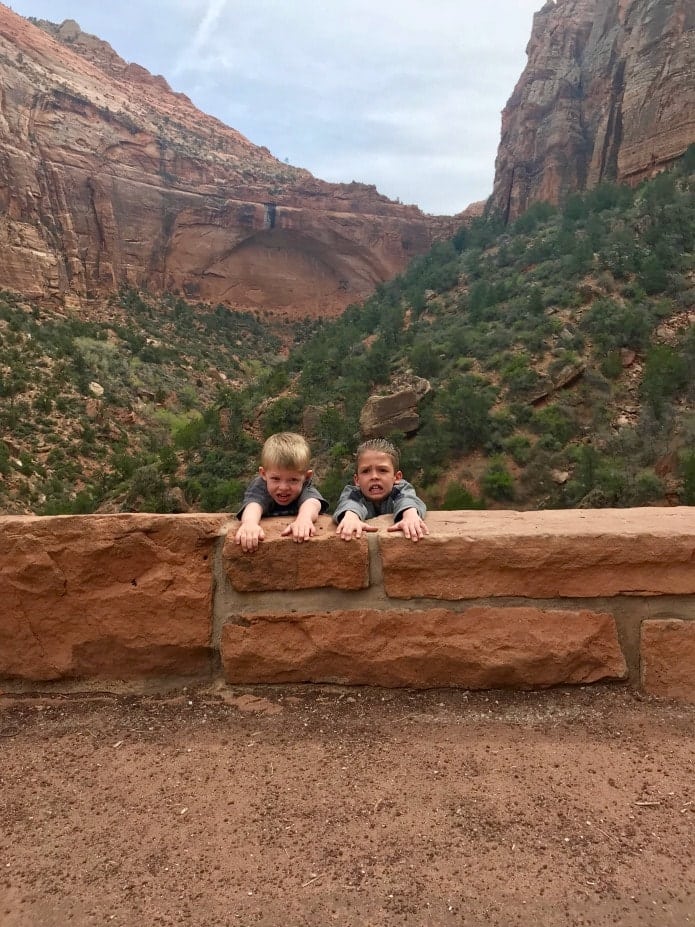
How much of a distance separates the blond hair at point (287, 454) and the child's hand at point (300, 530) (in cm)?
33

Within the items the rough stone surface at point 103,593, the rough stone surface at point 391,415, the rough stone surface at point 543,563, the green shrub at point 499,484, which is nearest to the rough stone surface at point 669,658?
the rough stone surface at point 543,563

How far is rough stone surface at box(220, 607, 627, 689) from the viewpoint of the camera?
1881 mm

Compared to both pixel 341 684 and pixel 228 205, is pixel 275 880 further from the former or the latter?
pixel 228 205

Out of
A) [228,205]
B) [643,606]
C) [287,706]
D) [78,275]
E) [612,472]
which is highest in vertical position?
[228,205]

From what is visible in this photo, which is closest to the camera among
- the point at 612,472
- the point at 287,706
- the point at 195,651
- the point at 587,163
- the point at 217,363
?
the point at 287,706

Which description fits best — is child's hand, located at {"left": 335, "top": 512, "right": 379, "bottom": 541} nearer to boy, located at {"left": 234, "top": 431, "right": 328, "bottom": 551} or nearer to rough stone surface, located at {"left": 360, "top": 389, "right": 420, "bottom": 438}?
boy, located at {"left": 234, "top": 431, "right": 328, "bottom": 551}

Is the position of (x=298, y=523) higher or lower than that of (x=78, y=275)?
lower

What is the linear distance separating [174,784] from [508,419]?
683 inches

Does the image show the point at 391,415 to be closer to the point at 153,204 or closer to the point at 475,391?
the point at 475,391

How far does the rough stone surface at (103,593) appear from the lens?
1.97m

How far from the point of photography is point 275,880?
1217 millimetres

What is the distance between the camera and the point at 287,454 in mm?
2312

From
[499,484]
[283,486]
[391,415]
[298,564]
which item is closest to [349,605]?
[298,564]

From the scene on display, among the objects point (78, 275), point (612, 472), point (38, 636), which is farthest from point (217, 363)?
point (38, 636)
